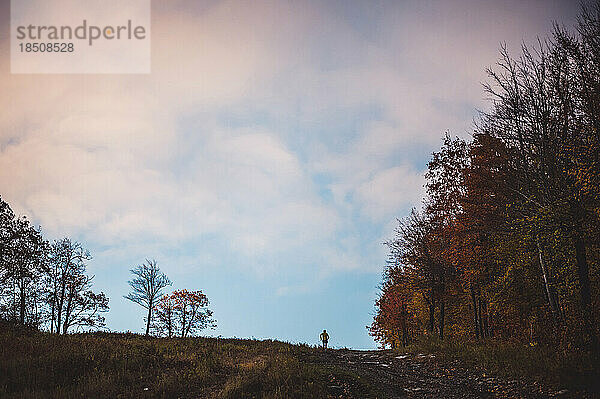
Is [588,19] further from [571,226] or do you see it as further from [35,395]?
[35,395]

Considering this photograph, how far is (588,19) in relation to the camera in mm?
17188

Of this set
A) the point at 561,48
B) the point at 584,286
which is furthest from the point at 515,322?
the point at 561,48

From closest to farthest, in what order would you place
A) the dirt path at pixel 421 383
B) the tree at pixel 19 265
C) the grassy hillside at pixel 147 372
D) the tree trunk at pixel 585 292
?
the dirt path at pixel 421 383 → the grassy hillside at pixel 147 372 → the tree trunk at pixel 585 292 → the tree at pixel 19 265

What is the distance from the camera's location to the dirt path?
13.8 m

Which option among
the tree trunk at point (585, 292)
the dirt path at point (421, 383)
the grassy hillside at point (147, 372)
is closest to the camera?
the dirt path at point (421, 383)

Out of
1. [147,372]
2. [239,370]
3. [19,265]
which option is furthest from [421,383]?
[19,265]

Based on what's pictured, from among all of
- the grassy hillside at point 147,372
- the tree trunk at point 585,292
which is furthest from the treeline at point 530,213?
the grassy hillside at point 147,372

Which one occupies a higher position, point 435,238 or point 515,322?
point 435,238

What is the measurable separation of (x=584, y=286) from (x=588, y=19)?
11.1 metres

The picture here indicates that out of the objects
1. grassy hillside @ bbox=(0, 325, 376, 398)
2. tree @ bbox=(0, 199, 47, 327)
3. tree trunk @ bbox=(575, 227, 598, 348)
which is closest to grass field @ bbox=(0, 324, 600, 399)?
grassy hillside @ bbox=(0, 325, 376, 398)

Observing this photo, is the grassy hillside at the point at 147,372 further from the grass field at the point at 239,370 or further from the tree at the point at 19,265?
the tree at the point at 19,265

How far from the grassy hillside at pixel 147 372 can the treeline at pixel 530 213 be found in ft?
34.4

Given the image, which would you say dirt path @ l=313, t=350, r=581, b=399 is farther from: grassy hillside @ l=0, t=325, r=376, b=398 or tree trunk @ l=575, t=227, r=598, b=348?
tree trunk @ l=575, t=227, r=598, b=348

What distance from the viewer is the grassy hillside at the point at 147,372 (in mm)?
13906
